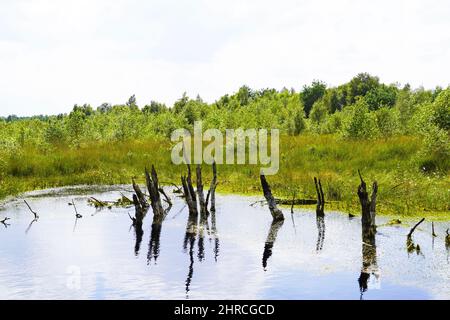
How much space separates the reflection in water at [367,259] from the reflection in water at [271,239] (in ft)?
8.90

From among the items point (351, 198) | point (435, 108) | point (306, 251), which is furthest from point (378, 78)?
point (306, 251)

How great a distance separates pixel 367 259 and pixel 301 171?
1628cm

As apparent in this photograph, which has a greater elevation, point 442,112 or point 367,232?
point 442,112

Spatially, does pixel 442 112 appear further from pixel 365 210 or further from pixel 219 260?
pixel 219 260

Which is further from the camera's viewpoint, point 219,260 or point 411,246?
point 411,246

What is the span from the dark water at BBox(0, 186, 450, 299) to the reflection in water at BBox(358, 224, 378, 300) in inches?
2.0

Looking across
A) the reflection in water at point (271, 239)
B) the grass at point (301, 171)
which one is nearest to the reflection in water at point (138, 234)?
the reflection in water at point (271, 239)

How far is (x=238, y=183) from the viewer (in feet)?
101

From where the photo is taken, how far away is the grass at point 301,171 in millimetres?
24142

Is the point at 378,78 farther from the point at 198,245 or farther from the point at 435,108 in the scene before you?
Answer: the point at 198,245

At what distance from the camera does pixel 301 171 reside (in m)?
31.5

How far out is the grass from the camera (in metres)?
24.1

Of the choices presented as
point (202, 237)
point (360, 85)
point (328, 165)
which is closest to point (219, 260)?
point (202, 237)
